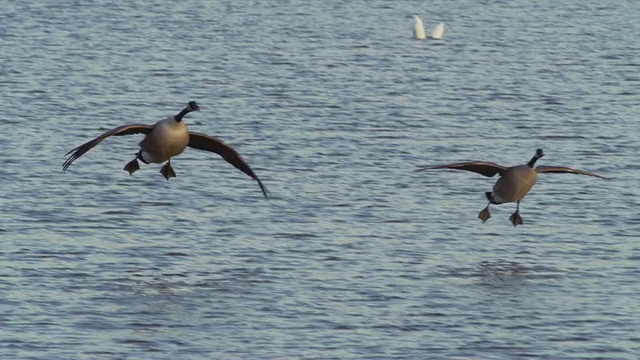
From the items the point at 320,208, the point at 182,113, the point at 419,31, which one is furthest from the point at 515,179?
the point at 419,31

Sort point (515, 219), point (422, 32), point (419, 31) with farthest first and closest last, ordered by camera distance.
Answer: point (422, 32) < point (419, 31) < point (515, 219)

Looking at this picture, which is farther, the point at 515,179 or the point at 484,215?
the point at 484,215

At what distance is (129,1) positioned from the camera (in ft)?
252

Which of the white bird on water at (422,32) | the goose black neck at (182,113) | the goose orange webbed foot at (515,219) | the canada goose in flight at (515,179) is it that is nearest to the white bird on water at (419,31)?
the white bird on water at (422,32)

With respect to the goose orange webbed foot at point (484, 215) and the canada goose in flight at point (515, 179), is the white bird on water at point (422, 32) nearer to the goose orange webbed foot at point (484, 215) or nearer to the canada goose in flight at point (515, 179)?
the goose orange webbed foot at point (484, 215)

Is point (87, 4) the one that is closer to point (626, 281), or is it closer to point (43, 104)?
point (43, 104)

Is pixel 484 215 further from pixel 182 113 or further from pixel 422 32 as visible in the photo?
pixel 422 32

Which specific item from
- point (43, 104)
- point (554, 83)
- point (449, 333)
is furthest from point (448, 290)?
point (554, 83)

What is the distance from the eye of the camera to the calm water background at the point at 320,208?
23.4 metres


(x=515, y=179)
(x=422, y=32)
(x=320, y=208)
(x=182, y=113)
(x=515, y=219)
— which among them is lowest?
(x=422, y=32)

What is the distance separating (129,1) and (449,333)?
182 feet

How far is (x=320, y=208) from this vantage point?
31359mm

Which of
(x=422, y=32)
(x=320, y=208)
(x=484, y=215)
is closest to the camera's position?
(x=484, y=215)

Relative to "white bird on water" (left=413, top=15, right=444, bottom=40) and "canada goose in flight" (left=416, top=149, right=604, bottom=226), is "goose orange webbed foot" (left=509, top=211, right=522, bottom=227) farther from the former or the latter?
"white bird on water" (left=413, top=15, right=444, bottom=40)
